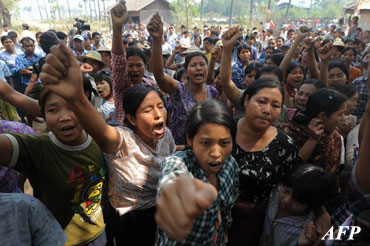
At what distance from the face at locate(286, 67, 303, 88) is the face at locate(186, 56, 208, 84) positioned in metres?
1.31

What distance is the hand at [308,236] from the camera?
64.0 inches

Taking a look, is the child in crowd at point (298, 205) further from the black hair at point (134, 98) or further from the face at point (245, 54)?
the face at point (245, 54)

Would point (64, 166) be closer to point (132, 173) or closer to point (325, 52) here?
point (132, 173)

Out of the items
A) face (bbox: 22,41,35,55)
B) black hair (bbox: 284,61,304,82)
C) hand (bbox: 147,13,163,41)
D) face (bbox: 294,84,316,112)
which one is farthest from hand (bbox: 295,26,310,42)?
face (bbox: 22,41,35,55)

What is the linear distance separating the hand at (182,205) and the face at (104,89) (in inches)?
102

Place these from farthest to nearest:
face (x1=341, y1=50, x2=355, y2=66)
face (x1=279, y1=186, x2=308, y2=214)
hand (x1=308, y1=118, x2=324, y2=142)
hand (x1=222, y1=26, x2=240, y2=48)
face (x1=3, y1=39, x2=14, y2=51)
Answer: face (x1=3, y1=39, x2=14, y2=51), face (x1=341, y1=50, x2=355, y2=66), hand (x1=222, y1=26, x2=240, y2=48), hand (x1=308, y1=118, x2=324, y2=142), face (x1=279, y1=186, x2=308, y2=214)

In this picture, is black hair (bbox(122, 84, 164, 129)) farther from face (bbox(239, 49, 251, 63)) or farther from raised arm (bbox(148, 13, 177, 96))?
face (bbox(239, 49, 251, 63))

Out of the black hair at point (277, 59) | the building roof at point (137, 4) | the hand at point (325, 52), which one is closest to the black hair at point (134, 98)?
the hand at point (325, 52)

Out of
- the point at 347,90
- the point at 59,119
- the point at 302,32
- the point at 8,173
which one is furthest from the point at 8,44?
the point at 347,90

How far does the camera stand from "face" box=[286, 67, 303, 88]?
11.0 feet

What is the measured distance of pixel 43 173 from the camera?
1.41 m

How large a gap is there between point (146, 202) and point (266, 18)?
160 feet

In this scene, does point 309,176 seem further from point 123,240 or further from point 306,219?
point 123,240

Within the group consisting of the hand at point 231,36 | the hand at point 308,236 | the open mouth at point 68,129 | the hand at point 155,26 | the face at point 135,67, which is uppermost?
the hand at point 155,26
